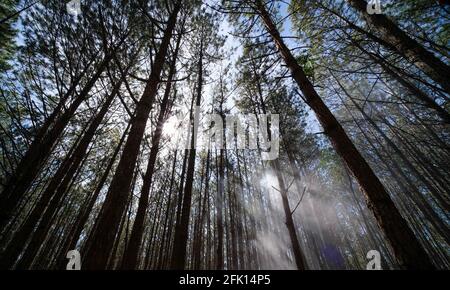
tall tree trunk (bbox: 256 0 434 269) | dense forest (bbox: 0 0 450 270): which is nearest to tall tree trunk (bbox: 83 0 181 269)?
dense forest (bbox: 0 0 450 270)

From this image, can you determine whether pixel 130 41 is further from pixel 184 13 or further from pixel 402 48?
pixel 402 48

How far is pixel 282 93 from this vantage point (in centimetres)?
953

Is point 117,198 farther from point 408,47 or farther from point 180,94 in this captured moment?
point 180,94

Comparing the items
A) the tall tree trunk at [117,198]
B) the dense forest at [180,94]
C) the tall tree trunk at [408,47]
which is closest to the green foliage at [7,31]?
the dense forest at [180,94]

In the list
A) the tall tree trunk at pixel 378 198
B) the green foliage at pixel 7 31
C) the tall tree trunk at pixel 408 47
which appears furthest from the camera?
the green foliage at pixel 7 31

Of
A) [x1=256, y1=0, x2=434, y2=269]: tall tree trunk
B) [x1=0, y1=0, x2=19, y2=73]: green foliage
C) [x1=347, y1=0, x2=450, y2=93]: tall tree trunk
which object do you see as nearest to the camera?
[x1=256, y1=0, x2=434, y2=269]: tall tree trunk

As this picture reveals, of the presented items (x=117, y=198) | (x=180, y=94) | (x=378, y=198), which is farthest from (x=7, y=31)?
(x=378, y=198)

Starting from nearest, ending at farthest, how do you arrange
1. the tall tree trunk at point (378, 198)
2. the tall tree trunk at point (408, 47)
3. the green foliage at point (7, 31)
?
the tall tree trunk at point (378, 198), the tall tree trunk at point (408, 47), the green foliage at point (7, 31)

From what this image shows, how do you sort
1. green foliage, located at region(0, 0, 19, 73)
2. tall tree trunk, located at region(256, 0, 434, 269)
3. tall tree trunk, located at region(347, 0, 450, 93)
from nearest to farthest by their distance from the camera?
tall tree trunk, located at region(256, 0, 434, 269) → tall tree trunk, located at region(347, 0, 450, 93) → green foliage, located at region(0, 0, 19, 73)

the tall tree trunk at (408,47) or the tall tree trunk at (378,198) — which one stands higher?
the tall tree trunk at (408,47)

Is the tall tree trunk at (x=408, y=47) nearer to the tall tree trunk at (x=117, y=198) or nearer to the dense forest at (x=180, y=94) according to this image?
the dense forest at (x=180, y=94)

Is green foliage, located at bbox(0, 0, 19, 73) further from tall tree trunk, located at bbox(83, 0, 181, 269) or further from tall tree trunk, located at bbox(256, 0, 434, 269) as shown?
tall tree trunk, located at bbox(256, 0, 434, 269)
